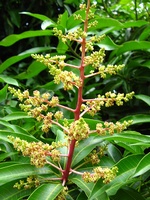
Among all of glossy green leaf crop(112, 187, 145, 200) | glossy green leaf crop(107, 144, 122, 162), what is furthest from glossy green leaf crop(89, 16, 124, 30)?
glossy green leaf crop(112, 187, 145, 200)

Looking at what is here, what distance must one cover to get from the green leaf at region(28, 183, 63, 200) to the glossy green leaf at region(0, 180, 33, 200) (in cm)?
8

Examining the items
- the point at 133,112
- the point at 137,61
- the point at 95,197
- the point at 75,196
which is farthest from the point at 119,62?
the point at 95,197

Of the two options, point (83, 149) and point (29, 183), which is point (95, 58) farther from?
point (29, 183)

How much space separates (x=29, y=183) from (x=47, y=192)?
0.08m

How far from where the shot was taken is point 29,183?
3.62ft

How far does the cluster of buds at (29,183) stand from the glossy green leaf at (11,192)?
0.02 m

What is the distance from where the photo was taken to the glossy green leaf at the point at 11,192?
1118 mm

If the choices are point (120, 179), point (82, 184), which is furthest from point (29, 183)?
point (120, 179)

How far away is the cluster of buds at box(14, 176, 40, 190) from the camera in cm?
109

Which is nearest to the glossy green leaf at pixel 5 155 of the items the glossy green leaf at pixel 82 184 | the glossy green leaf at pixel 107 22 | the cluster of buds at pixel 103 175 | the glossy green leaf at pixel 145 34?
the glossy green leaf at pixel 82 184

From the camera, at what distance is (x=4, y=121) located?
136cm

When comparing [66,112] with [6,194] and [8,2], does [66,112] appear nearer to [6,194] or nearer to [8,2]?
[6,194]

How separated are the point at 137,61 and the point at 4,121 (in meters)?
0.83

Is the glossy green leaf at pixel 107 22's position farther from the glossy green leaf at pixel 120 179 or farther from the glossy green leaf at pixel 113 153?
the glossy green leaf at pixel 120 179
